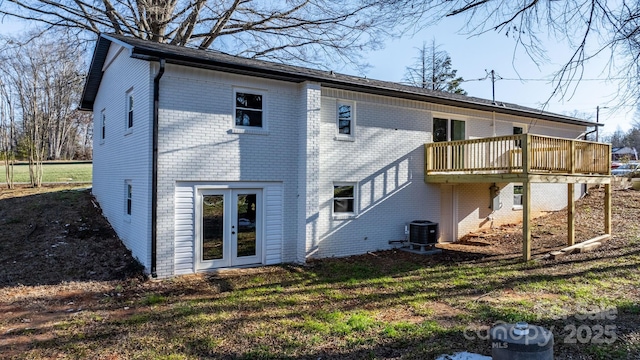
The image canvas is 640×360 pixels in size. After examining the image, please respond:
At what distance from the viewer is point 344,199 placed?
38.4 feet

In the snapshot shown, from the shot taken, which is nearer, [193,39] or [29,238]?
[29,238]

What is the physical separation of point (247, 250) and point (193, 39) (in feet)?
50.1

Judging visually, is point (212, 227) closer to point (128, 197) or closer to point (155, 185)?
point (155, 185)

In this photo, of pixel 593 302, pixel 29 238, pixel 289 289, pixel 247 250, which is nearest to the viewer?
pixel 593 302

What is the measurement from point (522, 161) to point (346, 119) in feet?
16.9

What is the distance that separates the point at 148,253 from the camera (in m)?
8.70

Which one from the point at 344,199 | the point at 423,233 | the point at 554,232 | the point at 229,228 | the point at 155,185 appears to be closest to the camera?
the point at 155,185

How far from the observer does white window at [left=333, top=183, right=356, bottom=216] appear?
11.6 meters

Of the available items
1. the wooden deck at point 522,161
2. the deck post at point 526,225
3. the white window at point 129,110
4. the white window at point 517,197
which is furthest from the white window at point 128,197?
the white window at point 517,197

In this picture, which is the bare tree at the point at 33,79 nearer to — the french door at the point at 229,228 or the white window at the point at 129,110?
A: the white window at the point at 129,110

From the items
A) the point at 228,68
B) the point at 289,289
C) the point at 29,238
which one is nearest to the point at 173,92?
the point at 228,68

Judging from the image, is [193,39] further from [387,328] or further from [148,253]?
[387,328]

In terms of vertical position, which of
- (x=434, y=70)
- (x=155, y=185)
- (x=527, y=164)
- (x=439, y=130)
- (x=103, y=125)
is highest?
(x=434, y=70)

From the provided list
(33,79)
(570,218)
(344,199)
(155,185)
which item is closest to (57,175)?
(33,79)
